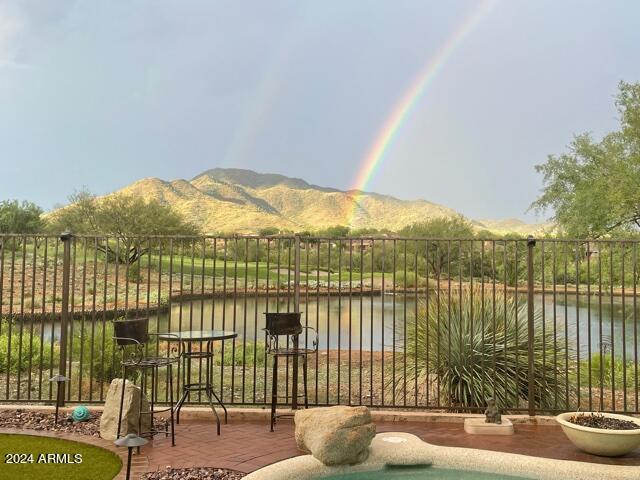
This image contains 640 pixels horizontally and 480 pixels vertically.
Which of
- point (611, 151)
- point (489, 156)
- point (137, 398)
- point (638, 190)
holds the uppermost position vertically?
point (489, 156)

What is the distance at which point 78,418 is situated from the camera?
4.89 metres

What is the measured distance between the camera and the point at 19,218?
42.0 metres

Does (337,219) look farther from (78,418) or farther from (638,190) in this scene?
(78,418)

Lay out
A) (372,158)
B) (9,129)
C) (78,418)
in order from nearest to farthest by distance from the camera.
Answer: (78,418) → (9,129) → (372,158)

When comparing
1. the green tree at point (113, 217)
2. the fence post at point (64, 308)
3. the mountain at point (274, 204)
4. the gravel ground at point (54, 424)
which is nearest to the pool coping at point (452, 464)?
the gravel ground at point (54, 424)

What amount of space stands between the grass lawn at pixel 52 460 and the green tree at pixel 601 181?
1384cm

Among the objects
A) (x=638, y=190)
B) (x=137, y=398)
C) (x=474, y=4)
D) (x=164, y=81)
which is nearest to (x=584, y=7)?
(x=474, y=4)

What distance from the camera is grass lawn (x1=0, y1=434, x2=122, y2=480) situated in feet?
11.5

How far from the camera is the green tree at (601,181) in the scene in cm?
1448

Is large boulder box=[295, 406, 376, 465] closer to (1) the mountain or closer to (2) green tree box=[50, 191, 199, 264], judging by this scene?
(2) green tree box=[50, 191, 199, 264]

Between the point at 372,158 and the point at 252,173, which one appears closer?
the point at 372,158

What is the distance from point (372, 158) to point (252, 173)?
47.7 meters

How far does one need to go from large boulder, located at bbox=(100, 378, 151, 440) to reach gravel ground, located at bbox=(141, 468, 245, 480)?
0.82 metres

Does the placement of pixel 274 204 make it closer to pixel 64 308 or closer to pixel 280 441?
pixel 64 308
